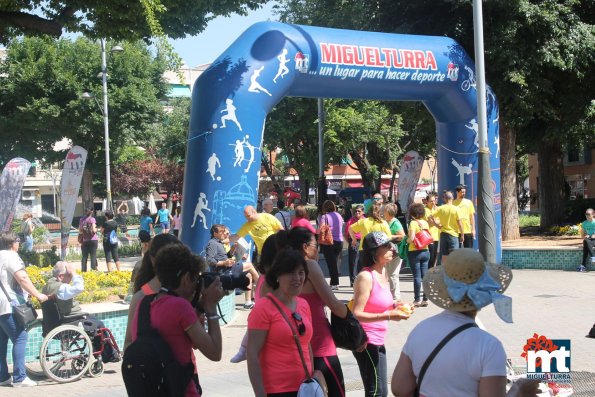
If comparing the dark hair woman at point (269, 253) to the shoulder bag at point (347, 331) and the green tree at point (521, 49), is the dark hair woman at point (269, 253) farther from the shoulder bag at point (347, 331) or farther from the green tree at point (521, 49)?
the green tree at point (521, 49)

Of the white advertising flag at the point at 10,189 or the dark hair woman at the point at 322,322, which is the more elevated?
the white advertising flag at the point at 10,189

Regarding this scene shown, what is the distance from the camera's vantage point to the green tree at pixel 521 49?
1972 centimetres

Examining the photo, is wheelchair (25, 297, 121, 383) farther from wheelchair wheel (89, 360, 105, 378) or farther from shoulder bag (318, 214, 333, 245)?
shoulder bag (318, 214, 333, 245)

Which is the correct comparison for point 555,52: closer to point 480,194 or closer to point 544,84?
point 544,84

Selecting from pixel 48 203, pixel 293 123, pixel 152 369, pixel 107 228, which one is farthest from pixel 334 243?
pixel 48 203

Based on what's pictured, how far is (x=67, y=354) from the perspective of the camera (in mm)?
9180

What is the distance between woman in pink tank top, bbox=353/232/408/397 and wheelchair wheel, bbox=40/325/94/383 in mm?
4146

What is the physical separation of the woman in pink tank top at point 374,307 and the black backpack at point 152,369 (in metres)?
1.87

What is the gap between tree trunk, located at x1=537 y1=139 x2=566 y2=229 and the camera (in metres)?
26.2

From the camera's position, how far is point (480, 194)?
1343 centimetres

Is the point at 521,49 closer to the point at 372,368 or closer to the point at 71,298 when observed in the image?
the point at 71,298

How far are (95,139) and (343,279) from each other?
2962 cm

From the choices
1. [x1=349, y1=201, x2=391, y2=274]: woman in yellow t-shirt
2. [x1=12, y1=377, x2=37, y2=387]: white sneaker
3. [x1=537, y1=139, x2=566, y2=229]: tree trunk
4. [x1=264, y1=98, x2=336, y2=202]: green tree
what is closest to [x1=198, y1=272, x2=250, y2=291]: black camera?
[x1=12, y1=377, x2=37, y2=387]: white sneaker

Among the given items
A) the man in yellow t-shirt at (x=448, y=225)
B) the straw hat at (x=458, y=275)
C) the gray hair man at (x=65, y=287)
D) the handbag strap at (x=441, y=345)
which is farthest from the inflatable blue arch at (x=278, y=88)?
the handbag strap at (x=441, y=345)
